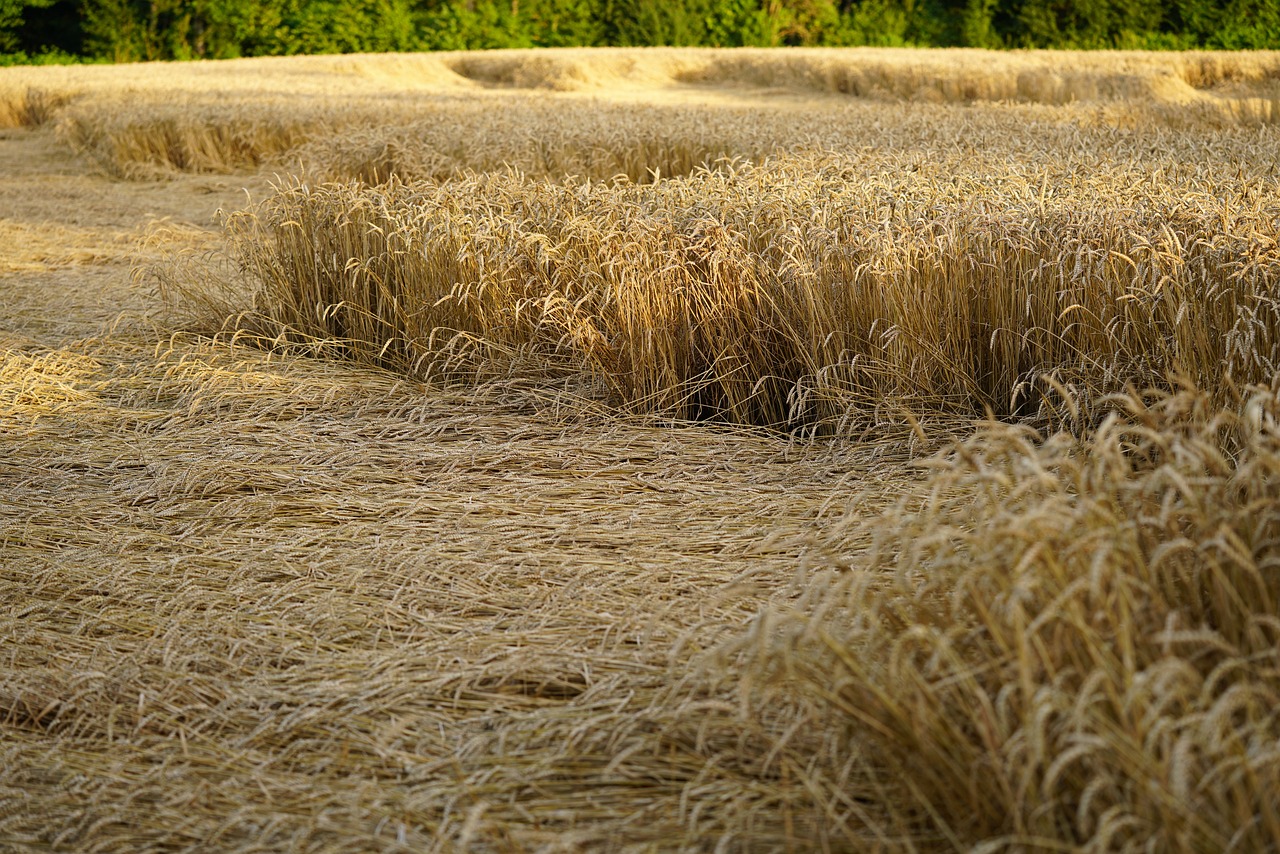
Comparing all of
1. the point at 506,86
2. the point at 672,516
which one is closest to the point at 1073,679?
the point at 672,516

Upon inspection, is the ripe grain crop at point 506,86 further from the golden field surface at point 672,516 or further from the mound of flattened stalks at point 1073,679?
the mound of flattened stalks at point 1073,679

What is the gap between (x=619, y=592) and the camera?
6.48ft

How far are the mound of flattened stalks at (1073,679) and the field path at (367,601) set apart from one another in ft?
0.43

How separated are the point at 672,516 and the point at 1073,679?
46.1 inches

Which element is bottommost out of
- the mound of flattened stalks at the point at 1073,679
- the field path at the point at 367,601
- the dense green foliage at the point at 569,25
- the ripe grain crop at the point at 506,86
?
the field path at the point at 367,601

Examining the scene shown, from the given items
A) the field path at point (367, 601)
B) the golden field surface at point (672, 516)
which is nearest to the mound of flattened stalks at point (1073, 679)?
the golden field surface at point (672, 516)

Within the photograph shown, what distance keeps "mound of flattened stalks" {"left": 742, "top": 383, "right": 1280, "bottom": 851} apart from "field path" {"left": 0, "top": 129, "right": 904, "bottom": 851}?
0.13 m

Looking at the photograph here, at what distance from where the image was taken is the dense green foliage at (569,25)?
1955cm

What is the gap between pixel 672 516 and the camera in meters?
2.31

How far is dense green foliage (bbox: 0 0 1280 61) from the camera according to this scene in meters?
19.5

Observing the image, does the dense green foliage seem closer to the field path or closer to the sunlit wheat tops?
the sunlit wheat tops

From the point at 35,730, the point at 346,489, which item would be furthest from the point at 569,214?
the point at 35,730

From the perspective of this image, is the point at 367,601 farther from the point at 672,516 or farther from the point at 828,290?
the point at 828,290

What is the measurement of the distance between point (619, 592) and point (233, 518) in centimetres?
87
